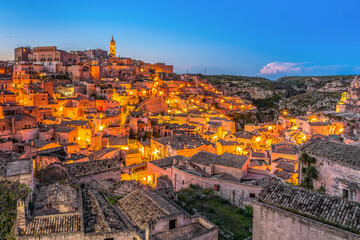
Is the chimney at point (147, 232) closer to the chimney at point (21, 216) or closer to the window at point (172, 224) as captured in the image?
the window at point (172, 224)

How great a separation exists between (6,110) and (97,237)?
3087cm

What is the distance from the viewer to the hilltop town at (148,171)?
396 inches

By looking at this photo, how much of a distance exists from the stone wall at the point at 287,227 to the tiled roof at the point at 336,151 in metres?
4.16

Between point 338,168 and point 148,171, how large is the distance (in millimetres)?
17320

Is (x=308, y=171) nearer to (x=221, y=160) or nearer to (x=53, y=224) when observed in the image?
(x=221, y=160)

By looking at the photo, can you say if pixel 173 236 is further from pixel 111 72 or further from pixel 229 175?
pixel 111 72

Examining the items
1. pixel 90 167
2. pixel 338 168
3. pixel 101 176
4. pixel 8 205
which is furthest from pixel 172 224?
pixel 90 167

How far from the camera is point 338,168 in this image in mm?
11930

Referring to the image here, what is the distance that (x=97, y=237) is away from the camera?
10227 millimetres

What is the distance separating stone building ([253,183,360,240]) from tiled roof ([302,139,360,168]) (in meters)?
3.04

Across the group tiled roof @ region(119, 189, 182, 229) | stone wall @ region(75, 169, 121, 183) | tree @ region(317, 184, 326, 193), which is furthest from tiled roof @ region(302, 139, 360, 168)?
stone wall @ region(75, 169, 121, 183)

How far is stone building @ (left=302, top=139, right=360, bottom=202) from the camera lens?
1123 cm

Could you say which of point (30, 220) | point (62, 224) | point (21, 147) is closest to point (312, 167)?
point (62, 224)

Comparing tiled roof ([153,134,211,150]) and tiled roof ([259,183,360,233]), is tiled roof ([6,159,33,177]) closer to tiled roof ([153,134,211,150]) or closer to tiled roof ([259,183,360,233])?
tiled roof ([259,183,360,233])
